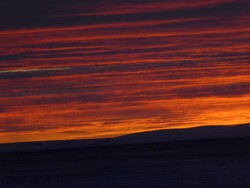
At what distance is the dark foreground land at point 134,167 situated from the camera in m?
18.3

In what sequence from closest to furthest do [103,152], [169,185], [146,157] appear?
[169,185] < [146,157] < [103,152]

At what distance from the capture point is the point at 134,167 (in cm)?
2125

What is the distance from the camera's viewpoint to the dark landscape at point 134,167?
60.1 feet

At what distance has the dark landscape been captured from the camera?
18.3 metres

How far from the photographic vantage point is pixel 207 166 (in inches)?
816

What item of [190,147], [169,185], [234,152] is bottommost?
[169,185]

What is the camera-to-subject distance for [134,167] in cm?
2125

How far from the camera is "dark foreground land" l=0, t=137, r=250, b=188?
18297mm

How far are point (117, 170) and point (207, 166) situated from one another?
1.89 metres

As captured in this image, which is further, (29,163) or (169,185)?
(29,163)

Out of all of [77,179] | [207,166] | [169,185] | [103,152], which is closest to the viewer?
[169,185]

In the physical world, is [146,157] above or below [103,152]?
below

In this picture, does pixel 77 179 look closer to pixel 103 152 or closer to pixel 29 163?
pixel 29 163

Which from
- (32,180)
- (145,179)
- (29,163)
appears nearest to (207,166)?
(145,179)
